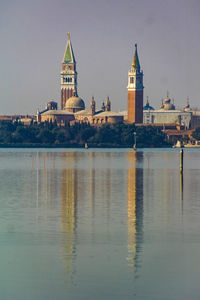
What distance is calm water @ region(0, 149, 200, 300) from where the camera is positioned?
17.3 m

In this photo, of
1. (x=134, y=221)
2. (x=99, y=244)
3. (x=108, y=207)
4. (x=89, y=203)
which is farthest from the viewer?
(x=89, y=203)

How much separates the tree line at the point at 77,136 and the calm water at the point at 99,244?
370 feet

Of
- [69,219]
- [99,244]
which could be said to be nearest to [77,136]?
[69,219]

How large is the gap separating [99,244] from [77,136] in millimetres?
135255

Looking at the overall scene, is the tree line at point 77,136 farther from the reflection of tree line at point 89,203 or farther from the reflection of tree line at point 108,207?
the reflection of tree line at point 108,207

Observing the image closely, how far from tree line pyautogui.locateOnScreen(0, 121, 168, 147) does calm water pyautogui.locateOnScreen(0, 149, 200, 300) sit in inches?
4441

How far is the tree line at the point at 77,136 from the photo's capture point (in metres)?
154

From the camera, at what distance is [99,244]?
22438 mm

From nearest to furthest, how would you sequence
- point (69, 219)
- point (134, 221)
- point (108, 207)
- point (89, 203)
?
point (134, 221) → point (69, 219) → point (108, 207) → point (89, 203)

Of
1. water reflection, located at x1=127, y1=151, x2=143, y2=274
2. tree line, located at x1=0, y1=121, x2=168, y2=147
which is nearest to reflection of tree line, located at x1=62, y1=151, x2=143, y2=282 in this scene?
water reflection, located at x1=127, y1=151, x2=143, y2=274

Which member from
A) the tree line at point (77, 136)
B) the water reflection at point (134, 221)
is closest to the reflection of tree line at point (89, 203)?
the water reflection at point (134, 221)

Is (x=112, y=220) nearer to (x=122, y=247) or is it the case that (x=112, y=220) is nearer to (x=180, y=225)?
(x=180, y=225)

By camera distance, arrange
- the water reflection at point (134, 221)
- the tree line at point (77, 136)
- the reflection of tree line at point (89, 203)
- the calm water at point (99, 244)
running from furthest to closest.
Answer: the tree line at point (77, 136)
the reflection of tree line at point (89, 203)
the water reflection at point (134, 221)
the calm water at point (99, 244)

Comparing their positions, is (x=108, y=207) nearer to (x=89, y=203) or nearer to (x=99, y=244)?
(x=89, y=203)
